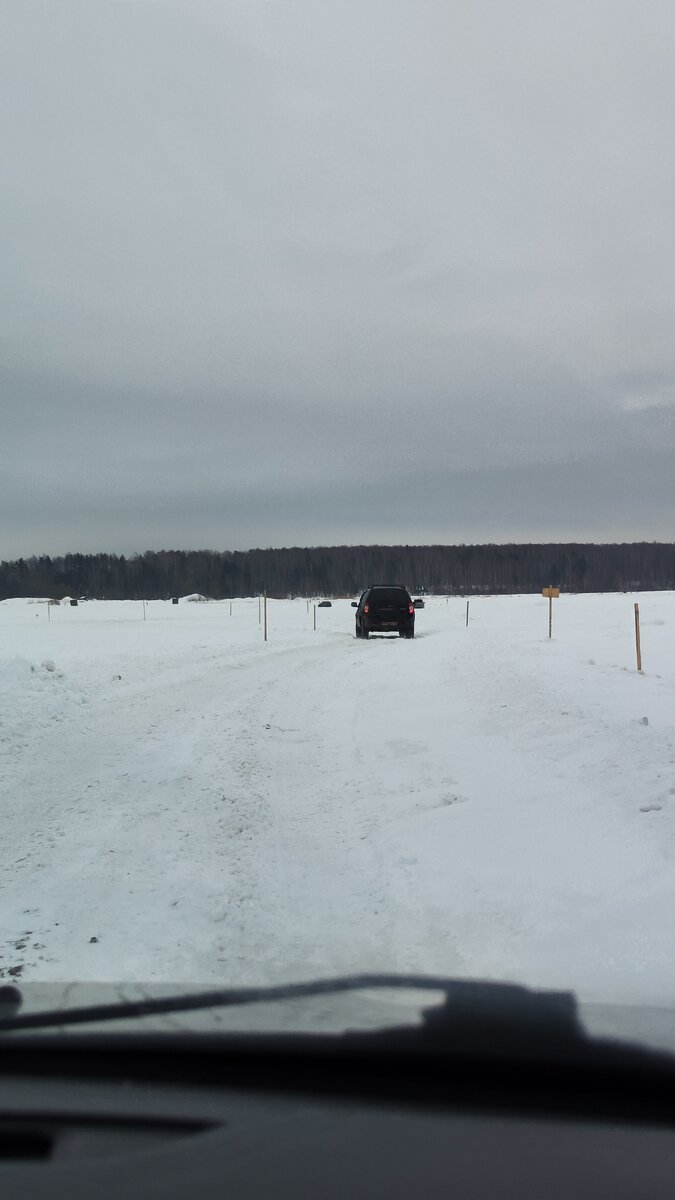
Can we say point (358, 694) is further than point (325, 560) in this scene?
No

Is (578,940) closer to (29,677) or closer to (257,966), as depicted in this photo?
(257,966)

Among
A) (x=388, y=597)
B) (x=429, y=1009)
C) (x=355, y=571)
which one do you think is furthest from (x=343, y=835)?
(x=355, y=571)

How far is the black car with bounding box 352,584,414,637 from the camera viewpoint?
28.8 meters

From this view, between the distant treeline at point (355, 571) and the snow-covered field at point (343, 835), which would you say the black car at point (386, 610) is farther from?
the distant treeline at point (355, 571)

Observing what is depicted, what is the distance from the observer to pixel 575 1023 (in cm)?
226

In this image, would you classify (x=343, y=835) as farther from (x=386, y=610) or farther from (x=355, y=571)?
(x=355, y=571)

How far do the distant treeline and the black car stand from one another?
113 meters

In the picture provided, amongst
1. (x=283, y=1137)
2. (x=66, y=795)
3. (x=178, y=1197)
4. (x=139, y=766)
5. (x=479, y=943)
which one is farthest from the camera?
(x=139, y=766)

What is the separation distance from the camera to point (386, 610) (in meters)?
28.9

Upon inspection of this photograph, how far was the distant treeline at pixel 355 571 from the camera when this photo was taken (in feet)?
484

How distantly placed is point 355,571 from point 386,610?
5069 inches

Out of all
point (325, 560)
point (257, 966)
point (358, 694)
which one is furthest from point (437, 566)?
point (257, 966)

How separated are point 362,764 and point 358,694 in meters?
5.16

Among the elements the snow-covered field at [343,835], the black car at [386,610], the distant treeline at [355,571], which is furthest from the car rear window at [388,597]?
the distant treeline at [355,571]
